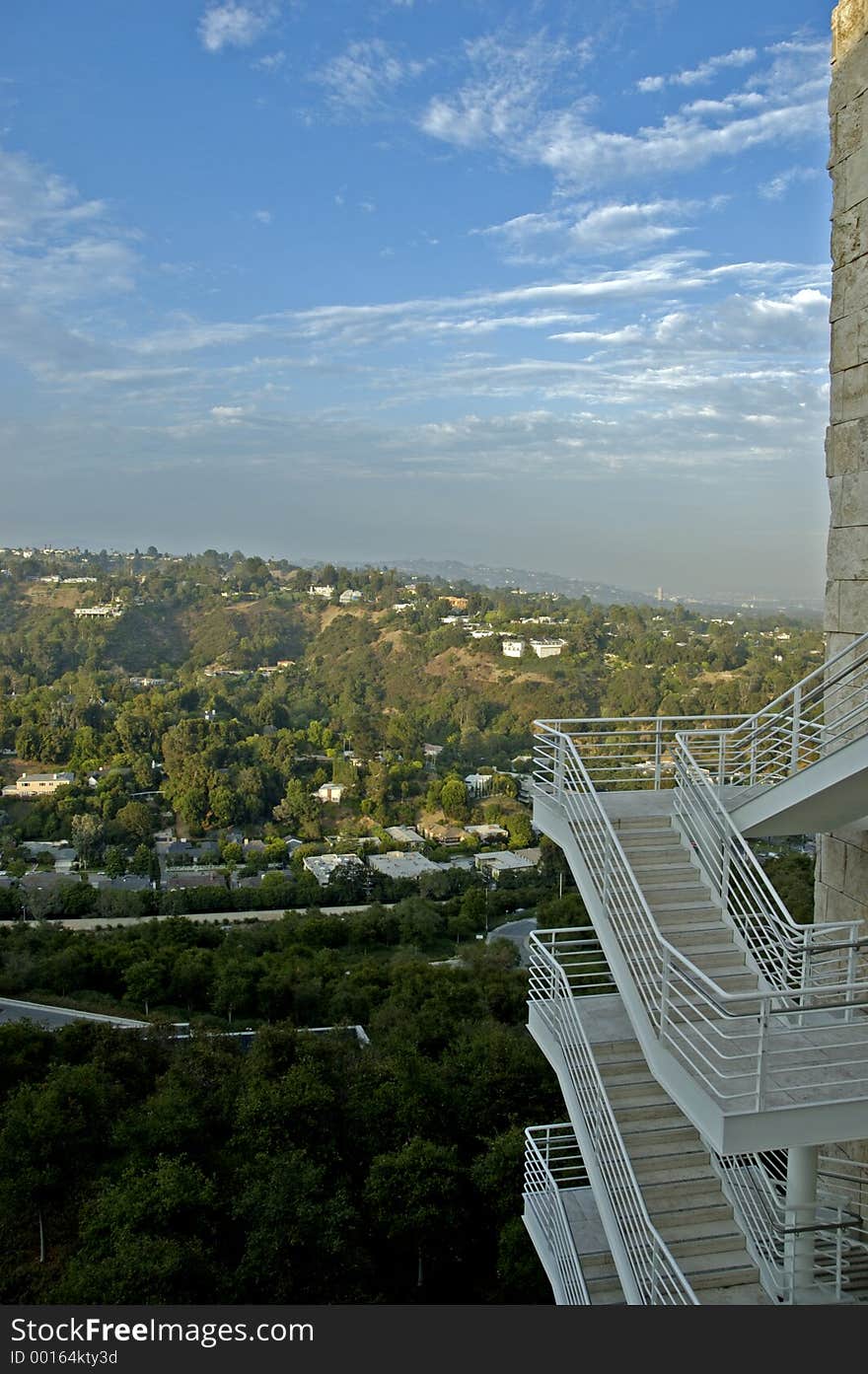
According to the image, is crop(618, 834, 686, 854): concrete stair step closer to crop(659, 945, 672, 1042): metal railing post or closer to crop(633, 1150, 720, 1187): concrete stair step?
crop(659, 945, 672, 1042): metal railing post

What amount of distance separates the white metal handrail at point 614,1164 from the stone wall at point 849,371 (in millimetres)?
1651

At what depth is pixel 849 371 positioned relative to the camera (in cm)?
529

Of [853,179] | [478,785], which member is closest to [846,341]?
[853,179]

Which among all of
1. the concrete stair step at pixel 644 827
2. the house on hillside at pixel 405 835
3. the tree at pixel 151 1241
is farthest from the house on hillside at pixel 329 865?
the concrete stair step at pixel 644 827

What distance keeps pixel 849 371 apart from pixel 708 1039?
3526mm

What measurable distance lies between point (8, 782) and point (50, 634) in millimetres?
34831

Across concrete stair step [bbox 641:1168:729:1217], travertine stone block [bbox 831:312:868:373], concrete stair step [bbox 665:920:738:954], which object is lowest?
concrete stair step [bbox 641:1168:729:1217]

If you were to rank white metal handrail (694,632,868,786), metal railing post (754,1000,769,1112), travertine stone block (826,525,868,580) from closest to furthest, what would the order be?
1. metal railing post (754,1000,769,1112)
2. white metal handrail (694,632,868,786)
3. travertine stone block (826,525,868,580)

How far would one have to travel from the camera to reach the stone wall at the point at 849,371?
515 cm

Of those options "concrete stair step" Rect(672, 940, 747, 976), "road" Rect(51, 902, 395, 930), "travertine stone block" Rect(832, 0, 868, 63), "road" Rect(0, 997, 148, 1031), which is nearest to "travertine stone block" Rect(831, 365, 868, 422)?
"travertine stone block" Rect(832, 0, 868, 63)

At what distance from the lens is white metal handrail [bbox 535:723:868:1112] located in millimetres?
3740

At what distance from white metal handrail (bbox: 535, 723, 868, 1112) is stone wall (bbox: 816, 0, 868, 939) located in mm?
1228

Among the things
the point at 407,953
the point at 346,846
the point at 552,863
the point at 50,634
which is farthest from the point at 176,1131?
the point at 50,634
